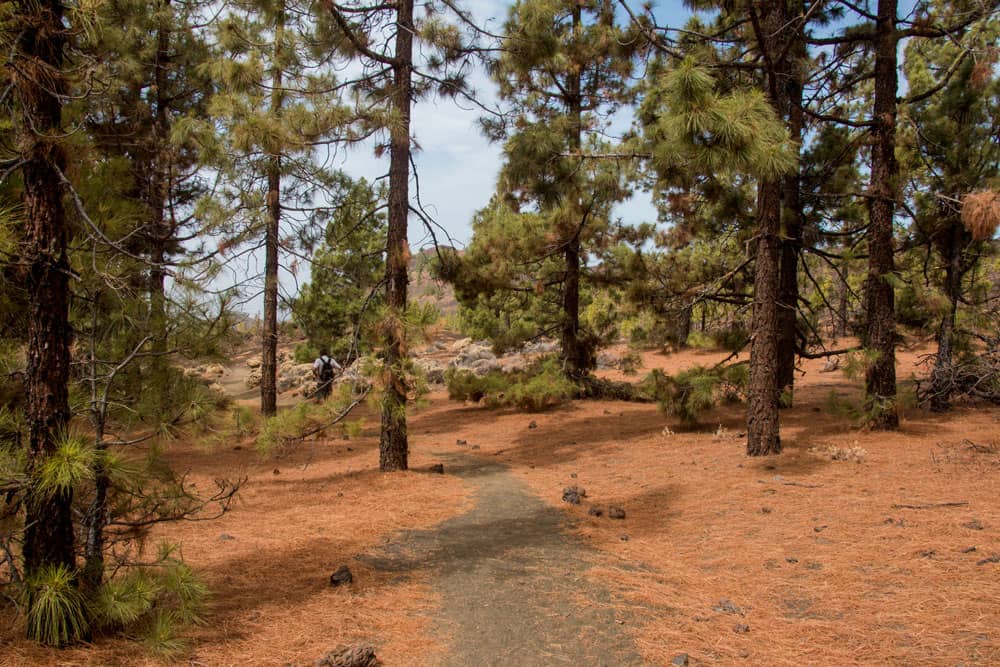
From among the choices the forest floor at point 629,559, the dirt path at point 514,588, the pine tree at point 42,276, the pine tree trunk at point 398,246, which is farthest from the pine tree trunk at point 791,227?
the pine tree at point 42,276

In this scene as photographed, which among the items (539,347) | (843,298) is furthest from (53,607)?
(539,347)

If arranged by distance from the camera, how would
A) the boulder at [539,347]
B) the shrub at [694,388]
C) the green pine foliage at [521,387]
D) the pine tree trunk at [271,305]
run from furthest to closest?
1. the boulder at [539,347]
2. the green pine foliage at [521,387]
3. the pine tree trunk at [271,305]
4. the shrub at [694,388]

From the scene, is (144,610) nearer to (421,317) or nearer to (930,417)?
(421,317)

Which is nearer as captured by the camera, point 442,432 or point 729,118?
point 729,118

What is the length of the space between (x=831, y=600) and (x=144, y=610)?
160 inches

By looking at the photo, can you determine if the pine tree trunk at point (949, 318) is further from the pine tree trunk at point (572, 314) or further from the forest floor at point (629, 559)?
the pine tree trunk at point (572, 314)

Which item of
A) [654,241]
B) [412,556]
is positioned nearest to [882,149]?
[654,241]

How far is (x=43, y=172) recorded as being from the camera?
304cm

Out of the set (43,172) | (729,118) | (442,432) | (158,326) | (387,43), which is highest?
(387,43)

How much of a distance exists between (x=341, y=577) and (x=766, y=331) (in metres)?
5.67

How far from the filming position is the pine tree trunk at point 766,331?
733cm

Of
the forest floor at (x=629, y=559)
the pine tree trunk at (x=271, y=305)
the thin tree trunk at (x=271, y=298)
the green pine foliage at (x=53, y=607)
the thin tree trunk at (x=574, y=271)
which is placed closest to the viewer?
the green pine foliage at (x=53, y=607)

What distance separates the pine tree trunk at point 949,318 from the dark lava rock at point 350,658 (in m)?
9.68

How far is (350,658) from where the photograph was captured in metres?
3.07
